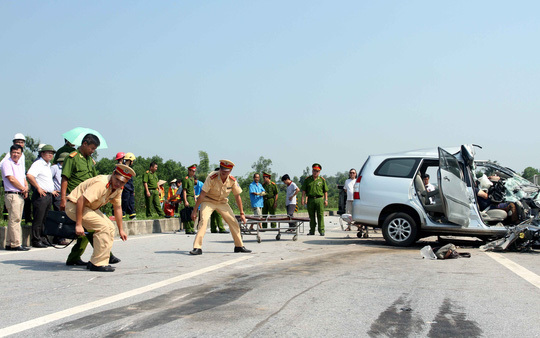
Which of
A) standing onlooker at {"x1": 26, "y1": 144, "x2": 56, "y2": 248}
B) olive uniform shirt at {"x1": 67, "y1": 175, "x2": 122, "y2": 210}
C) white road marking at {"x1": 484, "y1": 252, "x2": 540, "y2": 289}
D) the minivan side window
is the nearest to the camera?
white road marking at {"x1": 484, "y1": 252, "x2": 540, "y2": 289}

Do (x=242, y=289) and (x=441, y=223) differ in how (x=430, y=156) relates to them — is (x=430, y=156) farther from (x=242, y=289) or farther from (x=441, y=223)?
(x=242, y=289)

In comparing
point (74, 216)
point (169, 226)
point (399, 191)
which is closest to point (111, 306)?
point (74, 216)

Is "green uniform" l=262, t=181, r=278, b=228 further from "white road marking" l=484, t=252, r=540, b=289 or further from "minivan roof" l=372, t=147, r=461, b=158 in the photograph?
"white road marking" l=484, t=252, r=540, b=289

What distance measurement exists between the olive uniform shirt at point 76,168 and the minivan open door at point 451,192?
626cm

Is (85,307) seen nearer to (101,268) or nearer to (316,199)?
(101,268)

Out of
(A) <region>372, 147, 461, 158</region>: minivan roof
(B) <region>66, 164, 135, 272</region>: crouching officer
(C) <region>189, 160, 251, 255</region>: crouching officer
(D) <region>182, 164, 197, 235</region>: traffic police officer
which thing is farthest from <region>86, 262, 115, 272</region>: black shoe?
(D) <region>182, 164, 197, 235</region>: traffic police officer

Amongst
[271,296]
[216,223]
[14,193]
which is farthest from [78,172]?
[216,223]

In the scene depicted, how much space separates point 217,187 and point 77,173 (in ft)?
8.19

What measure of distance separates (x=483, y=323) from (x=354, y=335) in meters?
1.24

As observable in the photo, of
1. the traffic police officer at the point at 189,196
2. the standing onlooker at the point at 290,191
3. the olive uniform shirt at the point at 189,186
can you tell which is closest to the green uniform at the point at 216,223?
the traffic police officer at the point at 189,196

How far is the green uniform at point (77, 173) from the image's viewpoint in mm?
8648

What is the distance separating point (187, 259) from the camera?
977cm

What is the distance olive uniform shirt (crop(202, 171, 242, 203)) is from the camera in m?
10.6

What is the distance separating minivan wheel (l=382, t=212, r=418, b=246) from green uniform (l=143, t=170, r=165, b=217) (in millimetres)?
9044
